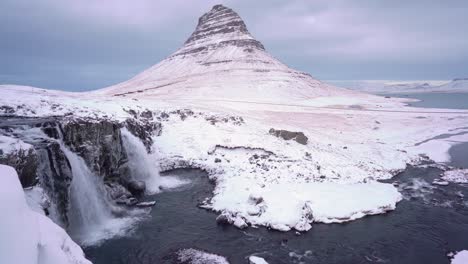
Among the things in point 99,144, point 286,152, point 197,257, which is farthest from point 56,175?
point 286,152

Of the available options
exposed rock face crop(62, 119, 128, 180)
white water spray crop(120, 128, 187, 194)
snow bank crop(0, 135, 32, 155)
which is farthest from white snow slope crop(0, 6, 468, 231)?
snow bank crop(0, 135, 32, 155)

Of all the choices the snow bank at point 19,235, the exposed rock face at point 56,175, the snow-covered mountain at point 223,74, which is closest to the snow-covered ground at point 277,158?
the exposed rock face at point 56,175

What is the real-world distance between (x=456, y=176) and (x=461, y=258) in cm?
1685

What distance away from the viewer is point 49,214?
50.3 feet

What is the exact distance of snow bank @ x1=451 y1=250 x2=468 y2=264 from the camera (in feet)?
54.2

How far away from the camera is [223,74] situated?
436ft

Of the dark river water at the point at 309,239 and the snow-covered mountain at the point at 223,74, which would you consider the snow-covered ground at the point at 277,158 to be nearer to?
the dark river water at the point at 309,239

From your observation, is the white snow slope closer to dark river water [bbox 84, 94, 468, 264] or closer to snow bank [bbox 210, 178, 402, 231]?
snow bank [bbox 210, 178, 402, 231]

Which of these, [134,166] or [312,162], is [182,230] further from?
[312,162]

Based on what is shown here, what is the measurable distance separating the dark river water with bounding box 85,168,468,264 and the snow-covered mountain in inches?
2949

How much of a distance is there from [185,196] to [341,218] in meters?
11.5

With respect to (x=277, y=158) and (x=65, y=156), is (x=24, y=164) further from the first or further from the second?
(x=277, y=158)

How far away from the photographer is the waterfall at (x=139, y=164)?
27.5m

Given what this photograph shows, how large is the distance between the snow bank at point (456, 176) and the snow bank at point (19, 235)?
32411 mm
